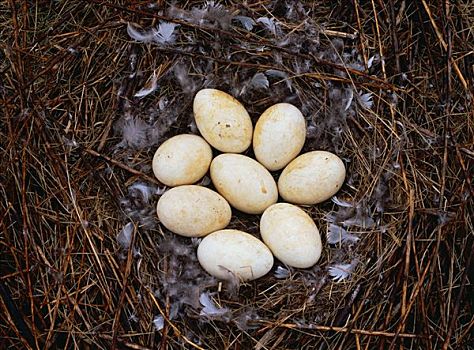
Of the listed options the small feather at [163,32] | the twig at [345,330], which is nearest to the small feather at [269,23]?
the small feather at [163,32]

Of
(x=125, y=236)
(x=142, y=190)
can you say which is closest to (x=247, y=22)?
(x=142, y=190)

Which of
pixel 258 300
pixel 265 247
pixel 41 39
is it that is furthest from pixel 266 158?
pixel 41 39

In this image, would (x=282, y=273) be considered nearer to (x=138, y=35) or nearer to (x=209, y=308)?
(x=209, y=308)

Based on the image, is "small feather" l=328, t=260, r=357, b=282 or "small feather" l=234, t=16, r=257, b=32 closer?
"small feather" l=328, t=260, r=357, b=282

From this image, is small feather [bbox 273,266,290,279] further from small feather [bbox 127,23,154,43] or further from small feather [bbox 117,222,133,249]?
small feather [bbox 127,23,154,43]

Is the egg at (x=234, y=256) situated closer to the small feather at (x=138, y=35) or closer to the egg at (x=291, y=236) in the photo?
the egg at (x=291, y=236)

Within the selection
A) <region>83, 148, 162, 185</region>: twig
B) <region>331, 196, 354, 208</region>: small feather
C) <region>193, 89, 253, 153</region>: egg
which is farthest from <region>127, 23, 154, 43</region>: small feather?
<region>331, 196, 354, 208</region>: small feather

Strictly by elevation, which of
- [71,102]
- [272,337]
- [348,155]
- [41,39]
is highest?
[41,39]

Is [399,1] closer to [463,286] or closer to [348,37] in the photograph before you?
[348,37]
